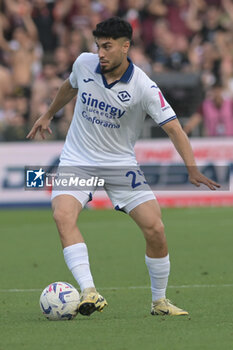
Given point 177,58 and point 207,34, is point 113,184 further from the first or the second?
point 207,34

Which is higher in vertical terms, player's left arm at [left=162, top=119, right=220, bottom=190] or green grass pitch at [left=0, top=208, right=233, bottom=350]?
player's left arm at [left=162, top=119, right=220, bottom=190]

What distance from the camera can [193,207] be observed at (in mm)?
18625

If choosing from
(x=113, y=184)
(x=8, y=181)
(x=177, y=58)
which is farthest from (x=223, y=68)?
(x=113, y=184)

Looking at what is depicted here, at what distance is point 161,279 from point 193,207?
11.2 meters

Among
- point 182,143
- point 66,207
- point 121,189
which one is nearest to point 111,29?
point 182,143

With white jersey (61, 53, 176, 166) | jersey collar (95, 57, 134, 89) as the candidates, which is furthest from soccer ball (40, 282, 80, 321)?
jersey collar (95, 57, 134, 89)

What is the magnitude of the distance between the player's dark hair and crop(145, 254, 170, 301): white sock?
5.79 ft

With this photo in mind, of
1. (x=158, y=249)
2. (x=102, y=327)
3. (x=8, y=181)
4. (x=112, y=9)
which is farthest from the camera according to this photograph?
(x=112, y=9)

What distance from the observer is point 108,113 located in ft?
24.1

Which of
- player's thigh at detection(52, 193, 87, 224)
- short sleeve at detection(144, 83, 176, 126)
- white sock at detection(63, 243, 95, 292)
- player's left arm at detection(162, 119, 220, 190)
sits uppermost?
short sleeve at detection(144, 83, 176, 126)

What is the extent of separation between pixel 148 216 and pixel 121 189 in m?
0.35

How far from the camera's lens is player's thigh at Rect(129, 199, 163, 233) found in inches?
285

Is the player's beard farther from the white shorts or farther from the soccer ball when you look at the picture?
the soccer ball

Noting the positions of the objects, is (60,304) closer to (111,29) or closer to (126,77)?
(126,77)
